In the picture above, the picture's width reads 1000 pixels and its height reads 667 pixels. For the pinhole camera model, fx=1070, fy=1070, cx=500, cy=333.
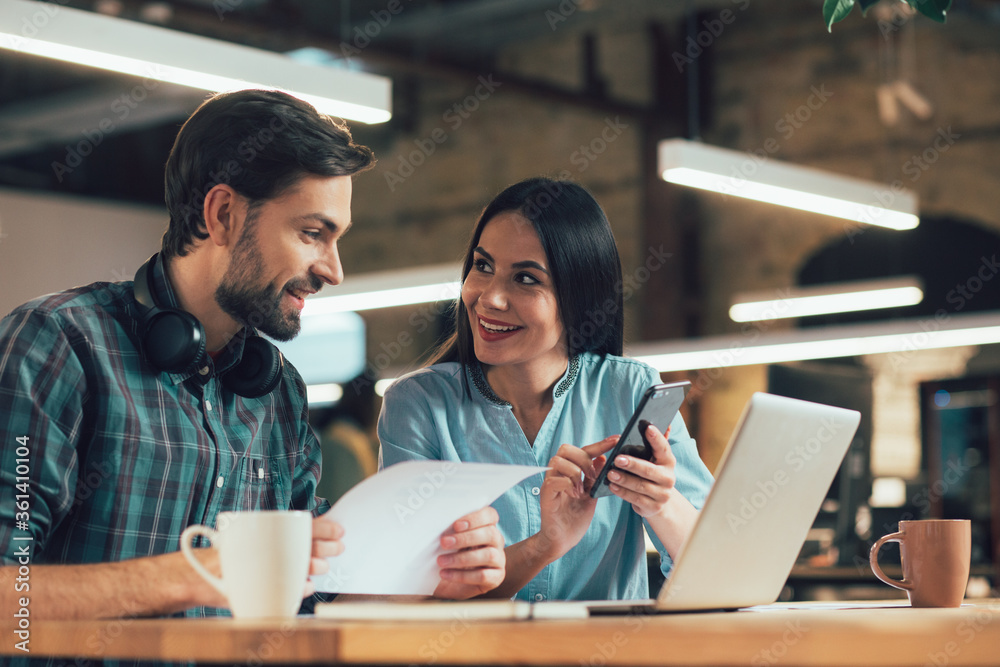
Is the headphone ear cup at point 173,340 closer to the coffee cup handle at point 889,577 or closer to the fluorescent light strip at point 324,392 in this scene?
the coffee cup handle at point 889,577

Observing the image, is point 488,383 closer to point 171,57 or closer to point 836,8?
point 836,8

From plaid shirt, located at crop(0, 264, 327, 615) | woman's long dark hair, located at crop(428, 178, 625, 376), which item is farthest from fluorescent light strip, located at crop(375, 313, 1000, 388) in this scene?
plaid shirt, located at crop(0, 264, 327, 615)

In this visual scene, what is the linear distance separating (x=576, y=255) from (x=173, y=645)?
4.41 feet

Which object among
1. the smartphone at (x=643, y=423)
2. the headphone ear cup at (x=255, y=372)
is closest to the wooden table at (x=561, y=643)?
the smartphone at (x=643, y=423)

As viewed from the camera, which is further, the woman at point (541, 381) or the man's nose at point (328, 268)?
the woman at point (541, 381)

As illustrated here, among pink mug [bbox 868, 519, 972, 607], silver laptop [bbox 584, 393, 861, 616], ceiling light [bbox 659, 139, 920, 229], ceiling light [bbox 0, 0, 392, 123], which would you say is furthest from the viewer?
ceiling light [bbox 659, 139, 920, 229]

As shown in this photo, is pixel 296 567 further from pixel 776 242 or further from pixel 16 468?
pixel 776 242

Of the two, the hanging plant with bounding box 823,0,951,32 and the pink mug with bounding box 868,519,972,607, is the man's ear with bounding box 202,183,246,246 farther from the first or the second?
the pink mug with bounding box 868,519,972,607

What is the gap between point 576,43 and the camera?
9.34 meters

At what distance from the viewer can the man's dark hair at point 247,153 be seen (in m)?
1.80

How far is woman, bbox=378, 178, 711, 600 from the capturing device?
204 centimetres

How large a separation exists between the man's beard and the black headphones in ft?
0.25

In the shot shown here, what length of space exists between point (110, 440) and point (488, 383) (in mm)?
825

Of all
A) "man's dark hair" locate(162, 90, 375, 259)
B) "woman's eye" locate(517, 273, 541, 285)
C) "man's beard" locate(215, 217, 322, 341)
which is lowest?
"man's beard" locate(215, 217, 322, 341)
